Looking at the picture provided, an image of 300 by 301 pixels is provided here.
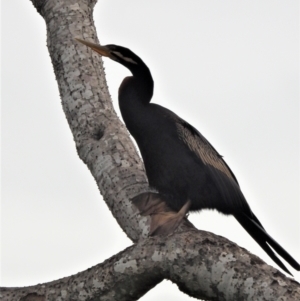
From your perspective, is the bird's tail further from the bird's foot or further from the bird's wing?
the bird's foot

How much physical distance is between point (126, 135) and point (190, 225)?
83cm

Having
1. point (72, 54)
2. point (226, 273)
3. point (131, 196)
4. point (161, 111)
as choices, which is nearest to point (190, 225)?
point (131, 196)

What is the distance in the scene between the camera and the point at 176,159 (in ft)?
16.9

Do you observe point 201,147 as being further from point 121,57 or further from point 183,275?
point 183,275

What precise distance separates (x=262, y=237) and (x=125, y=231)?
3.13ft

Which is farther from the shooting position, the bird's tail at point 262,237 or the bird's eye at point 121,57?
the bird's eye at point 121,57

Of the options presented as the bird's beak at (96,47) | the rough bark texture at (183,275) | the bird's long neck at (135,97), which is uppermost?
the bird's beak at (96,47)

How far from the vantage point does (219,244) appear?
378 centimetres

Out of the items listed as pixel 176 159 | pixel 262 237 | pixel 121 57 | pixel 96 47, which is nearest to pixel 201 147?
pixel 176 159

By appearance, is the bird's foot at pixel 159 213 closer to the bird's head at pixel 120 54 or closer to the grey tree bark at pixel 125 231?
the grey tree bark at pixel 125 231

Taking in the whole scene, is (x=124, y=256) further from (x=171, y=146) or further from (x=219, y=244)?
(x=171, y=146)

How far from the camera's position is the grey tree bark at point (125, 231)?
11.9 feet

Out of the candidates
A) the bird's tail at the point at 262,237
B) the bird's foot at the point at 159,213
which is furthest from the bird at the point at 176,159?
the bird's foot at the point at 159,213

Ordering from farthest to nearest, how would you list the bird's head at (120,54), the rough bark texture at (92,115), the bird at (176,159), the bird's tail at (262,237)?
the bird's head at (120,54), the bird at (176,159), the bird's tail at (262,237), the rough bark texture at (92,115)
